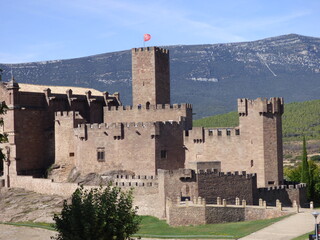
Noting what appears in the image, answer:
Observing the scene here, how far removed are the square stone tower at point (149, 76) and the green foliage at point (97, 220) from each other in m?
25.9

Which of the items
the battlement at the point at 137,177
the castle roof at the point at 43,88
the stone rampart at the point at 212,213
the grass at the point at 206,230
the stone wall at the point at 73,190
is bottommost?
the grass at the point at 206,230

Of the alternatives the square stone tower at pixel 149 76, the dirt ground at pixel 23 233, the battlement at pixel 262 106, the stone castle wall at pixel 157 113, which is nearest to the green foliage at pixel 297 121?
the square stone tower at pixel 149 76

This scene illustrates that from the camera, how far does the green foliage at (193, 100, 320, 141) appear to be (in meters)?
116

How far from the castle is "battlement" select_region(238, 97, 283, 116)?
77 millimetres

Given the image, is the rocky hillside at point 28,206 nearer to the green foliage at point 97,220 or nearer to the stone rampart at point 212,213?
the stone rampart at point 212,213

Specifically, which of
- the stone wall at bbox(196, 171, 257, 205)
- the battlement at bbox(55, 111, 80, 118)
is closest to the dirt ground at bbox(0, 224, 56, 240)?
the stone wall at bbox(196, 171, 257, 205)

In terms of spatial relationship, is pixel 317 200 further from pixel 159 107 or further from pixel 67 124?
pixel 67 124

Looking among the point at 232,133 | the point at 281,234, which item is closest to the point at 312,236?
the point at 281,234

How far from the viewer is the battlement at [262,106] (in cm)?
5091

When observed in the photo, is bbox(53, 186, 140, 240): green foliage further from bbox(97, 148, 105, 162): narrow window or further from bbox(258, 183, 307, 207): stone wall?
bbox(97, 148, 105, 162): narrow window

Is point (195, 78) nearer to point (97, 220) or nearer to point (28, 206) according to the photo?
point (28, 206)

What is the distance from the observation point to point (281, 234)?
37.4 m

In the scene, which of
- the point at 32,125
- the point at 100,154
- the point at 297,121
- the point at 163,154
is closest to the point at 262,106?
the point at 163,154

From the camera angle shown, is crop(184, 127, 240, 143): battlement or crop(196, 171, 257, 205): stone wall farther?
crop(184, 127, 240, 143): battlement
